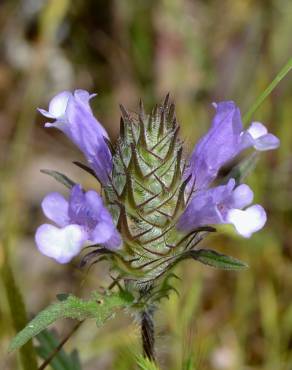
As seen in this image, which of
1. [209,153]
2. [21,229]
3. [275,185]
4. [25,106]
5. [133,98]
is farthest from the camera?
[133,98]

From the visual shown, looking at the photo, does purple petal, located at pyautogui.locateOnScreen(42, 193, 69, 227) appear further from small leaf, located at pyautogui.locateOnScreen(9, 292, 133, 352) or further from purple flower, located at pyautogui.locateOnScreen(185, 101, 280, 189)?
purple flower, located at pyautogui.locateOnScreen(185, 101, 280, 189)

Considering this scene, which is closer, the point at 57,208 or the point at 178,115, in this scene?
the point at 57,208

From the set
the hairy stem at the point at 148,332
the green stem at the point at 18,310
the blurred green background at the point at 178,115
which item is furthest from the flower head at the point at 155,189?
the blurred green background at the point at 178,115

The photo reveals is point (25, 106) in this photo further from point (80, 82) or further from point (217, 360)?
point (217, 360)

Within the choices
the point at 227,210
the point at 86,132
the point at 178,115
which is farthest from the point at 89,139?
the point at 178,115

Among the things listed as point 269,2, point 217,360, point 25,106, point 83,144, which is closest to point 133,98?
point 25,106

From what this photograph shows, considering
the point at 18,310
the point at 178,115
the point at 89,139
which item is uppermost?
the point at 178,115

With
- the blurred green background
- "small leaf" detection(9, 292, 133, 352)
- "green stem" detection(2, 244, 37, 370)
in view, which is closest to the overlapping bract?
"small leaf" detection(9, 292, 133, 352)

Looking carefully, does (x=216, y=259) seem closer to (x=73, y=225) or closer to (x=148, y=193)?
(x=148, y=193)
